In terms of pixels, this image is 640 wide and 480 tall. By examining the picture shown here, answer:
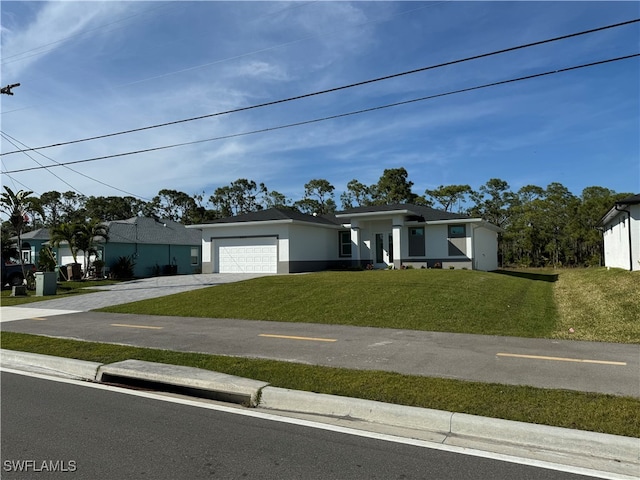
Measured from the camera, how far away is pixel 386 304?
1376 cm

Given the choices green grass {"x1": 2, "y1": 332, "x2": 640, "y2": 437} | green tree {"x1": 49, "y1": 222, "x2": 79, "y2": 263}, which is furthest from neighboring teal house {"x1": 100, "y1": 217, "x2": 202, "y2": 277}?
green grass {"x1": 2, "y1": 332, "x2": 640, "y2": 437}

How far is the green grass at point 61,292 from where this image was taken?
20.2 metres

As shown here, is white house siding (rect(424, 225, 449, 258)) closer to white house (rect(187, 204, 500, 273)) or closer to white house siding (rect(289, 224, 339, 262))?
white house (rect(187, 204, 500, 273))

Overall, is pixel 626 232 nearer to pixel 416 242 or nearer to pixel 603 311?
pixel 603 311

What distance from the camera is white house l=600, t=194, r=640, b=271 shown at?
19.0 metres

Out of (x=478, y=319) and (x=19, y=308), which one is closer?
(x=478, y=319)

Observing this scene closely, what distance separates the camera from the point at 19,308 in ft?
57.5

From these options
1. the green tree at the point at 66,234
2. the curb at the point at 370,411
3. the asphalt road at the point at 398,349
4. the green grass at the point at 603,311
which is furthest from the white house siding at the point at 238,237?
the curb at the point at 370,411

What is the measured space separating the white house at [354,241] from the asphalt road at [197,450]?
20.7m

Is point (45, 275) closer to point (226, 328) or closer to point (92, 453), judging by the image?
point (226, 328)

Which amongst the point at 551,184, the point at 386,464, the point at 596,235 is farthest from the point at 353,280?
the point at 551,184

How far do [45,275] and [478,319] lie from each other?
68.6 feet

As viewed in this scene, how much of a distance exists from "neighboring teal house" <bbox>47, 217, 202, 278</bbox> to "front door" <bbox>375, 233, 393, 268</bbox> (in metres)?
17.3

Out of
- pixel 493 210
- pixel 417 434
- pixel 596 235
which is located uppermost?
pixel 493 210
